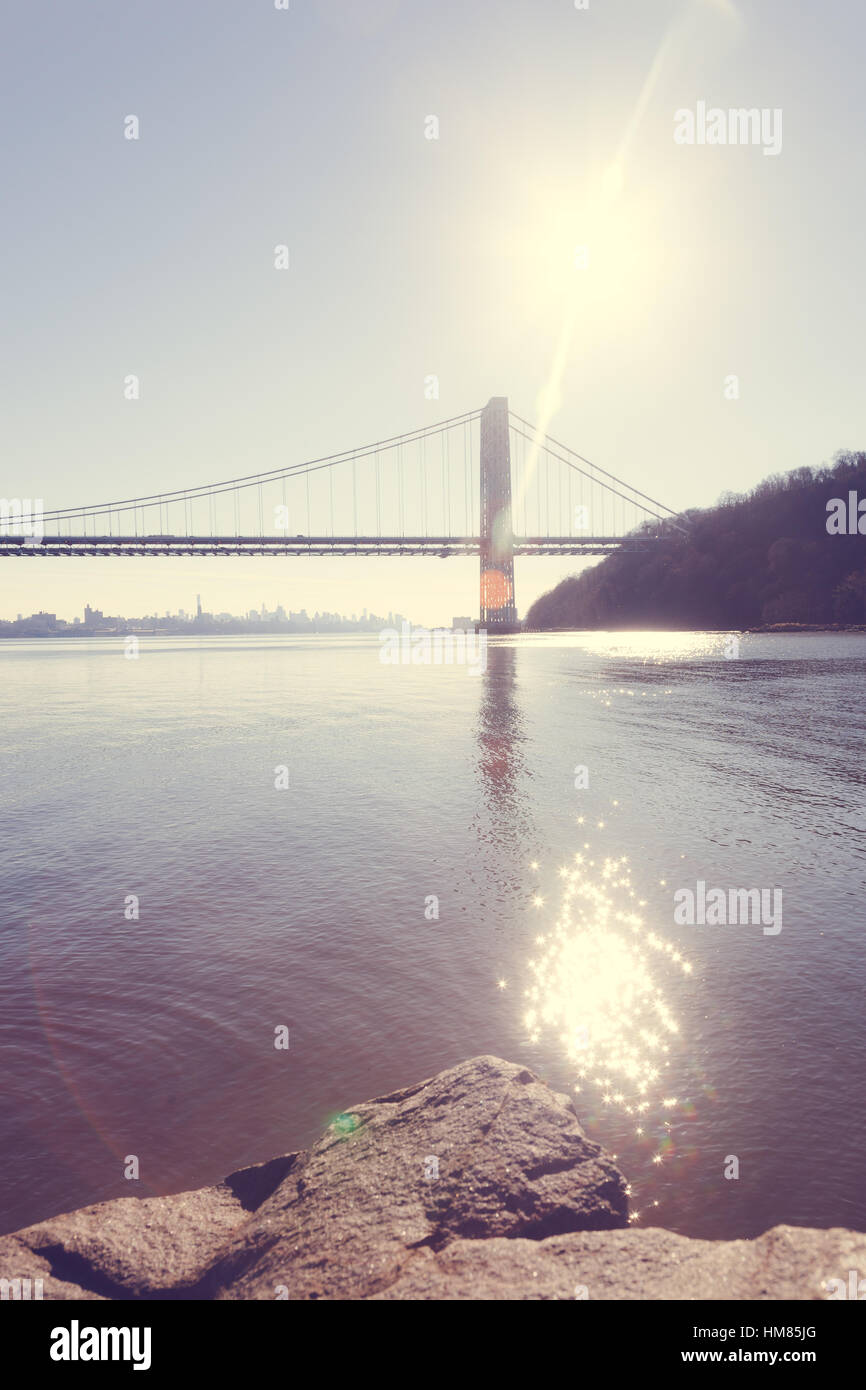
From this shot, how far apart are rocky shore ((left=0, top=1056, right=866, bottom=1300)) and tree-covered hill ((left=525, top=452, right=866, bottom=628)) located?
107m

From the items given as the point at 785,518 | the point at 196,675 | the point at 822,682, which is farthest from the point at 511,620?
the point at 822,682

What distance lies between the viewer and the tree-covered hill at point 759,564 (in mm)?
99812

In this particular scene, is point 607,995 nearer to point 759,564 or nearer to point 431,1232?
point 431,1232

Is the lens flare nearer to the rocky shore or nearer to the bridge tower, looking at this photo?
the rocky shore

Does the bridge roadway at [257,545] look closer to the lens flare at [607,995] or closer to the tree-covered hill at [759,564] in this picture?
the tree-covered hill at [759,564]

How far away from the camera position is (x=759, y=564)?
10625cm

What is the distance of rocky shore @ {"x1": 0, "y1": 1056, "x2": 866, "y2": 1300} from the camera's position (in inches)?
106

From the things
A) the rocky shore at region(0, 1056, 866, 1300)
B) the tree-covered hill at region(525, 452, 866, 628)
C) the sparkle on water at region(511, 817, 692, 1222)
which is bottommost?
the sparkle on water at region(511, 817, 692, 1222)

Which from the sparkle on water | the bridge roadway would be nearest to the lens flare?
the sparkle on water

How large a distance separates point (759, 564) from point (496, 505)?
136ft

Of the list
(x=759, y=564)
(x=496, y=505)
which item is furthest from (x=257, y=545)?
(x=759, y=564)

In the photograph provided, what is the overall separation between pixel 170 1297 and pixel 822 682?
120 ft

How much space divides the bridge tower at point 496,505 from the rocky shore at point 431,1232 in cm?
9077

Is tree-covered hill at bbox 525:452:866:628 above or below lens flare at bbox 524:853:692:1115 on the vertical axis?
above
